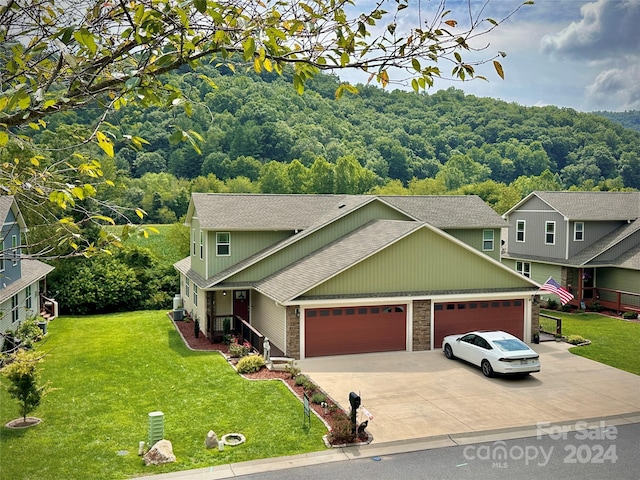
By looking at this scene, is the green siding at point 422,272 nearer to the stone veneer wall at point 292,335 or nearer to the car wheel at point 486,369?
the stone veneer wall at point 292,335

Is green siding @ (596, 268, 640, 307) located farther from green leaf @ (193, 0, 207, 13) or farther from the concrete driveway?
green leaf @ (193, 0, 207, 13)

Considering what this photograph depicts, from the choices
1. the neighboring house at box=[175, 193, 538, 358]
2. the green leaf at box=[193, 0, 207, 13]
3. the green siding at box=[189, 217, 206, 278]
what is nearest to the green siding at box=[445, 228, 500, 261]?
the neighboring house at box=[175, 193, 538, 358]

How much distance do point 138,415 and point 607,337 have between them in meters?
20.2

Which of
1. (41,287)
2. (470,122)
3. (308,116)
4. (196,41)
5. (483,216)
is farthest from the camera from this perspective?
(470,122)

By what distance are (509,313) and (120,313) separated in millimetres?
23686

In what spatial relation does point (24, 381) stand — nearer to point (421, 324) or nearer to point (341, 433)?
point (341, 433)

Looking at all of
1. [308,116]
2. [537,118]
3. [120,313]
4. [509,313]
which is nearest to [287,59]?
[509,313]

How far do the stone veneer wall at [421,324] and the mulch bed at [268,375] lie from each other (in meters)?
5.90

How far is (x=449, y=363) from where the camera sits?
802 inches

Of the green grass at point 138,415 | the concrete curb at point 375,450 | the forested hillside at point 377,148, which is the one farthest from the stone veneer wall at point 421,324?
the forested hillside at point 377,148

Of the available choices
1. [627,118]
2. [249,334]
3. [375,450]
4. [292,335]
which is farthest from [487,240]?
[627,118]

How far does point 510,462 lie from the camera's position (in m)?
12.2

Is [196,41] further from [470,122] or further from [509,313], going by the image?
[470,122]

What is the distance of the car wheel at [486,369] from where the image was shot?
18514 mm
